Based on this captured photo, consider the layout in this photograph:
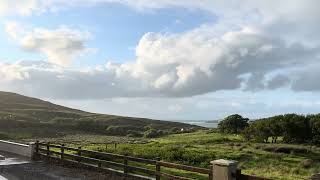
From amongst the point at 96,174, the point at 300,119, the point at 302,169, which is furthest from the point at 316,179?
the point at 300,119

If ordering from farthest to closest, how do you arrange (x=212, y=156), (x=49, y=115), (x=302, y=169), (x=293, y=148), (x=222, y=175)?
(x=49, y=115)
(x=293, y=148)
(x=212, y=156)
(x=302, y=169)
(x=222, y=175)

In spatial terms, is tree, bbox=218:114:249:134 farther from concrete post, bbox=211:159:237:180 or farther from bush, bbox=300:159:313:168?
concrete post, bbox=211:159:237:180

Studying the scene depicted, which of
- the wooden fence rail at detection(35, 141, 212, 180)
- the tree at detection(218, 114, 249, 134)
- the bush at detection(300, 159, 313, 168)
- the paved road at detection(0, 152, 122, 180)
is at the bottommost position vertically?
the bush at detection(300, 159, 313, 168)

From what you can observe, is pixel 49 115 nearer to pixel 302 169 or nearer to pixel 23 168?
pixel 302 169

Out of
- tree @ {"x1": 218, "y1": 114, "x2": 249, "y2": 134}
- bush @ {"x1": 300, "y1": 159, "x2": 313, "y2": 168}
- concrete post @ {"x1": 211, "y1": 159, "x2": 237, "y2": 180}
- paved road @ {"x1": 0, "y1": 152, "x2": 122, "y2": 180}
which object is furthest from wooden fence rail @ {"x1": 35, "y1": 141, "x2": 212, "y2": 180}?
tree @ {"x1": 218, "y1": 114, "x2": 249, "y2": 134}

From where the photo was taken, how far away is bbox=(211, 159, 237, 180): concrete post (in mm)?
13242

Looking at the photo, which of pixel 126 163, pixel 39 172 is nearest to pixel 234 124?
pixel 39 172

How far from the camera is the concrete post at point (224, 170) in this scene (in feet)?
43.4

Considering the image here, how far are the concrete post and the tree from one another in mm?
87539

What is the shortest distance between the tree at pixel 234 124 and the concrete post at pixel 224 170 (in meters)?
87.5

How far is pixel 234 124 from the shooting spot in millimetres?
101438

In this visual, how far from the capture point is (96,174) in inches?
790

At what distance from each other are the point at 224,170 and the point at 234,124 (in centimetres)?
8939

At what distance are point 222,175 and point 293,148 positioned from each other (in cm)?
4945
